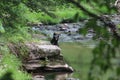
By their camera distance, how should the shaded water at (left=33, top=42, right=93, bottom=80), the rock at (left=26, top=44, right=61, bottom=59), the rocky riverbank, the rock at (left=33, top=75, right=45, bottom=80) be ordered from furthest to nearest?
the rock at (left=26, top=44, right=61, bottom=59), the rocky riverbank, the shaded water at (left=33, top=42, right=93, bottom=80), the rock at (left=33, top=75, right=45, bottom=80)

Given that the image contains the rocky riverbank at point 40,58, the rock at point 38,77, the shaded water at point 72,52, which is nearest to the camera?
the rock at point 38,77

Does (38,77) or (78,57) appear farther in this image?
(78,57)

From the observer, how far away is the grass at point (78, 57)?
1170 centimetres

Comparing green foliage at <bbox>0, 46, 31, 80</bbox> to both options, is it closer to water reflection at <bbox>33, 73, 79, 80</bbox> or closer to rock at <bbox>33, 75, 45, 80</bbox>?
rock at <bbox>33, 75, 45, 80</bbox>

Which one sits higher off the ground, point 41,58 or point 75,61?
point 41,58

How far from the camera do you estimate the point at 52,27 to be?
21484 millimetres

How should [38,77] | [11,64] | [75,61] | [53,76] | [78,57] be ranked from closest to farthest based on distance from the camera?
1. [11,64]
2. [38,77]
3. [53,76]
4. [75,61]
5. [78,57]

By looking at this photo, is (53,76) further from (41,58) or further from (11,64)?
(11,64)

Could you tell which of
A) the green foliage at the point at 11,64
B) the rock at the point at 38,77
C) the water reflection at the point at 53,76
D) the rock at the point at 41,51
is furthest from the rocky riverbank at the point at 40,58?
the green foliage at the point at 11,64

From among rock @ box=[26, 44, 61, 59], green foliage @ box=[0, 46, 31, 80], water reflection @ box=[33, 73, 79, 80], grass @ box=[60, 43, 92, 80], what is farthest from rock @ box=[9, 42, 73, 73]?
green foliage @ box=[0, 46, 31, 80]

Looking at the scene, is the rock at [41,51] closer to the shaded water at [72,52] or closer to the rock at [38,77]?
the shaded water at [72,52]

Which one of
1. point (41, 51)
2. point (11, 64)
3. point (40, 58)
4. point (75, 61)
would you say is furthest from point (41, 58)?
point (11, 64)

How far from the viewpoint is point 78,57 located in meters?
14.5

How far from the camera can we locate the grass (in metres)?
11.7
